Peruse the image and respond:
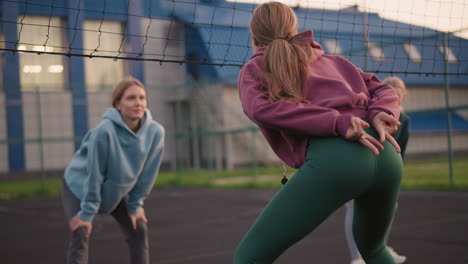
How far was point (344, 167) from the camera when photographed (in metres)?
2.13

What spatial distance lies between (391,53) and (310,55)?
A: 12.7 meters

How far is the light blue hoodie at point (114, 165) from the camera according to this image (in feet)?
12.0

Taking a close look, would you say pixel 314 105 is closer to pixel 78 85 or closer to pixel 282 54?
pixel 282 54

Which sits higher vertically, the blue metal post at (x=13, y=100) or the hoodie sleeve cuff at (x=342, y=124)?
the hoodie sleeve cuff at (x=342, y=124)

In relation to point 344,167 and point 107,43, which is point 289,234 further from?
point 107,43

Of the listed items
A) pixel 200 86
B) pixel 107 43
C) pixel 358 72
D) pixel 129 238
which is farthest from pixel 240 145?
pixel 358 72

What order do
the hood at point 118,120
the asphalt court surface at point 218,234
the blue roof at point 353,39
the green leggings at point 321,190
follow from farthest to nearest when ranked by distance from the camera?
1. the blue roof at point 353,39
2. the asphalt court surface at point 218,234
3. the hood at point 118,120
4. the green leggings at point 321,190

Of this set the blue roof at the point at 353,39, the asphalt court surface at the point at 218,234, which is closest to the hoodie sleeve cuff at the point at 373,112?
the asphalt court surface at the point at 218,234

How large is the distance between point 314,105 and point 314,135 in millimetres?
115

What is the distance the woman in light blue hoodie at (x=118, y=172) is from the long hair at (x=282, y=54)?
5.34 feet

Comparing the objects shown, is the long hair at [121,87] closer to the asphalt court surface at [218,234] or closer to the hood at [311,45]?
the asphalt court surface at [218,234]

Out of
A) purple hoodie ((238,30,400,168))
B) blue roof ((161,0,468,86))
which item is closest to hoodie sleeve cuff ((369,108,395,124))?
purple hoodie ((238,30,400,168))

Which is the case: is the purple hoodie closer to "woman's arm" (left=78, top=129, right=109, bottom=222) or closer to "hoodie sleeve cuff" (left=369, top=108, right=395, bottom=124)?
"hoodie sleeve cuff" (left=369, top=108, right=395, bottom=124)

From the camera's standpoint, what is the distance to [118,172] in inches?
147
